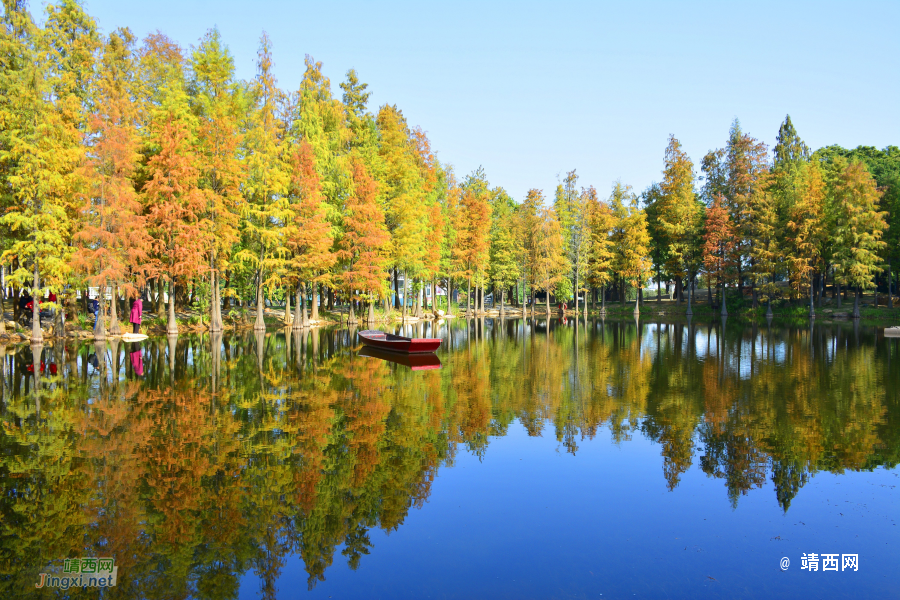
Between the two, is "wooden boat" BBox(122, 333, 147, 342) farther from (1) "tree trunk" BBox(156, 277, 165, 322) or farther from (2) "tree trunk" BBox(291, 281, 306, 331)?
(2) "tree trunk" BBox(291, 281, 306, 331)

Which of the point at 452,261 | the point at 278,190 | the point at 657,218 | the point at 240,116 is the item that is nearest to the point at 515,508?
the point at 278,190

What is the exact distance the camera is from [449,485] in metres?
9.75

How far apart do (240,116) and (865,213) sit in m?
59.1

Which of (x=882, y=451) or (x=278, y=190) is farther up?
(x=278, y=190)

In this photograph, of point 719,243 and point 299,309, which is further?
point 719,243

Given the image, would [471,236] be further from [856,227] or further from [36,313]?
[36,313]

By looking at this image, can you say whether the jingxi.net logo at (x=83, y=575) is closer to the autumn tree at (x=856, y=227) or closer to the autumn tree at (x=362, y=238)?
the autumn tree at (x=362, y=238)

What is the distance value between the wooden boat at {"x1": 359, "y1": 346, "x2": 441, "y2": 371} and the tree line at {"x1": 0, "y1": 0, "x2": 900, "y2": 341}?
14.0 meters

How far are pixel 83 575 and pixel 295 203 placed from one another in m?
35.5

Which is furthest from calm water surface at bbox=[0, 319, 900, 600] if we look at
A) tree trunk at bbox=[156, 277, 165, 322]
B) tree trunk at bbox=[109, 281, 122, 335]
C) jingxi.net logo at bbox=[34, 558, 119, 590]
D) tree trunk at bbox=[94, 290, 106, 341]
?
tree trunk at bbox=[156, 277, 165, 322]

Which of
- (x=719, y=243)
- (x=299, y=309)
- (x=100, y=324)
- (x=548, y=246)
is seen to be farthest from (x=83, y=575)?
(x=719, y=243)

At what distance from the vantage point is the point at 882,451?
1166 cm

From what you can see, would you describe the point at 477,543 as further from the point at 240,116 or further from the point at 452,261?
the point at 452,261

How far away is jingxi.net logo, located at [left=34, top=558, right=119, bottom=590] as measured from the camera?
6.35m
